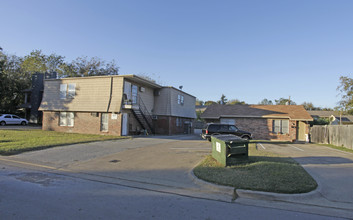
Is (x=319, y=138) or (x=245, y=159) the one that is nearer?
(x=245, y=159)

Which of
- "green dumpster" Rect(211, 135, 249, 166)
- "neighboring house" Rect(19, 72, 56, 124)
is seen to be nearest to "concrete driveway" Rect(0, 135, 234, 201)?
"green dumpster" Rect(211, 135, 249, 166)

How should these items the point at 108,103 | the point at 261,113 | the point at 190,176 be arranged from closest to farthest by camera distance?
the point at 190,176
the point at 108,103
the point at 261,113

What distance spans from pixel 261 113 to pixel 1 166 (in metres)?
24.6

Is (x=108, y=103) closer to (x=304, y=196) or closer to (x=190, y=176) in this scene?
(x=190, y=176)

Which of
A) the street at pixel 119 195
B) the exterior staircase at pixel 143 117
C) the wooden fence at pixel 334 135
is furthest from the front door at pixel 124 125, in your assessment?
the wooden fence at pixel 334 135

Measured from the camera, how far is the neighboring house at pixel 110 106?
2005cm

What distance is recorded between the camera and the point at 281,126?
2502 centimetres

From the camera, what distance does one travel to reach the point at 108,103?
66.0 feet

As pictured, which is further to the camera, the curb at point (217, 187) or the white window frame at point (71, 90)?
the white window frame at point (71, 90)

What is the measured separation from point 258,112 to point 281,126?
9.84 ft

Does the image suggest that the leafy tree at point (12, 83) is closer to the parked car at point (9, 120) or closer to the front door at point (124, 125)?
the parked car at point (9, 120)

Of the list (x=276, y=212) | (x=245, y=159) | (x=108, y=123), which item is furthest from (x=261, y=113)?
(x=276, y=212)

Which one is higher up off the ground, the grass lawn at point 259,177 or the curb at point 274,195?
the grass lawn at point 259,177

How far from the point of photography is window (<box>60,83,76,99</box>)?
72.8ft
